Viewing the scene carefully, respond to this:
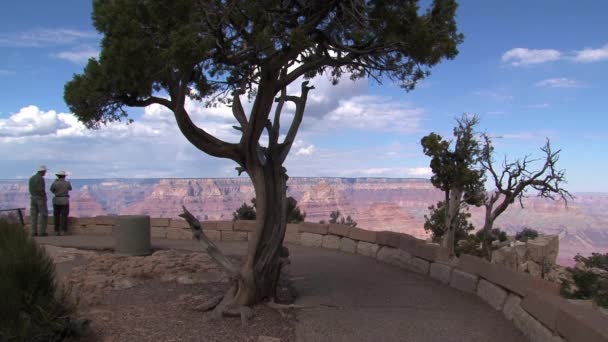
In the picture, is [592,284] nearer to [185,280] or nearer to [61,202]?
[185,280]

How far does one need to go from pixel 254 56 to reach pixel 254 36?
331 mm

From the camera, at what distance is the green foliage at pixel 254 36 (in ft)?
19.5

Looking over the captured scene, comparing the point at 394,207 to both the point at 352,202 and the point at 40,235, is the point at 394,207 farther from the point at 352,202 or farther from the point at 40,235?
the point at 40,235

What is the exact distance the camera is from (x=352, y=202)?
9588 centimetres

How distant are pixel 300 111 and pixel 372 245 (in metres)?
5.31

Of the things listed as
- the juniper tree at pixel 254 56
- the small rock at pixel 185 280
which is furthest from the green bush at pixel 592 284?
the small rock at pixel 185 280

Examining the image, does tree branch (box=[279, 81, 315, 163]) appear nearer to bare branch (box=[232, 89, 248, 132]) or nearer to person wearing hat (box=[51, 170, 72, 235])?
bare branch (box=[232, 89, 248, 132])

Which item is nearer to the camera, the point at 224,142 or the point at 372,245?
the point at 224,142

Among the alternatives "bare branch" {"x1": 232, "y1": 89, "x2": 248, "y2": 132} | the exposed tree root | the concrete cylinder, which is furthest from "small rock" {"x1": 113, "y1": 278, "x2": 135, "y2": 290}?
"bare branch" {"x1": 232, "y1": 89, "x2": 248, "y2": 132}

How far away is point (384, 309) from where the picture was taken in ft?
24.4

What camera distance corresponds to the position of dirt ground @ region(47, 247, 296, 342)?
6.15 metres

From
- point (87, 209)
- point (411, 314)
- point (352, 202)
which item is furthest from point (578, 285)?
point (352, 202)

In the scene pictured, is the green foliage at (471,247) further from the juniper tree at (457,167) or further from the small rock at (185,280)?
the small rock at (185,280)

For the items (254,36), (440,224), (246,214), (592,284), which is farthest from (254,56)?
(440,224)
